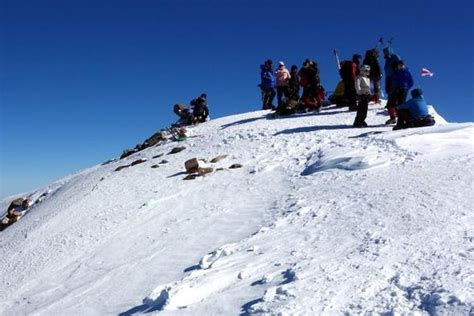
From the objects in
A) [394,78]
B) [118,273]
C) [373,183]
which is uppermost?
[394,78]

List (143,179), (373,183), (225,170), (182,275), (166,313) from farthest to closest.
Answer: (143,179) < (225,170) < (373,183) < (182,275) < (166,313)

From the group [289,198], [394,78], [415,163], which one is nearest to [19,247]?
[289,198]

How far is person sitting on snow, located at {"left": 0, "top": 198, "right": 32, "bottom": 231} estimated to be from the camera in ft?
47.5

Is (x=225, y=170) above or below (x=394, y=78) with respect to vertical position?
below

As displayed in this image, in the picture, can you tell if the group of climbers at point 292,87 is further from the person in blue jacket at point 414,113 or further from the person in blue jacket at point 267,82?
the person in blue jacket at point 414,113

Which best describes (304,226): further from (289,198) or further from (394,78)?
(394,78)

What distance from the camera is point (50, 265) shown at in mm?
8328

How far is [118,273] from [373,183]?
4.80 meters

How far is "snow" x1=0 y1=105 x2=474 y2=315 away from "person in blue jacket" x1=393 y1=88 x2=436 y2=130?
0.83 meters

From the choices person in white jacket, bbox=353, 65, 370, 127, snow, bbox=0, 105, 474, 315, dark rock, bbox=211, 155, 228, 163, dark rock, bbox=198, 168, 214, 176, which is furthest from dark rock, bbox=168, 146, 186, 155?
person in white jacket, bbox=353, 65, 370, 127

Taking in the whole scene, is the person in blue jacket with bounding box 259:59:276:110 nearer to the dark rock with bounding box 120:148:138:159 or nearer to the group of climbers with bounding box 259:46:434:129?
the group of climbers with bounding box 259:46:434:129

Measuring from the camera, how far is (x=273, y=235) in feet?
22.3

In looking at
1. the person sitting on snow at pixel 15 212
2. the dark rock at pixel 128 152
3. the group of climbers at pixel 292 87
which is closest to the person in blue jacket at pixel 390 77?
the group of climbers at pixel 292 87

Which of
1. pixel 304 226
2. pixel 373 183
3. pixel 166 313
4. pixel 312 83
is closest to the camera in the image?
pixel 166 313
